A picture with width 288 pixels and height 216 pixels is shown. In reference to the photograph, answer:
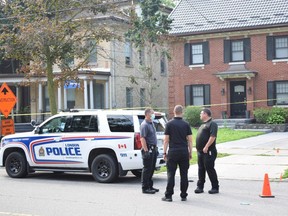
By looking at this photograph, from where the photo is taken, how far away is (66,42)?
19141 millimetres

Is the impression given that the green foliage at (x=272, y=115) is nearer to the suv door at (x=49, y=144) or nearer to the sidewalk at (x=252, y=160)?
the sidewalk at (x=252, y=160)

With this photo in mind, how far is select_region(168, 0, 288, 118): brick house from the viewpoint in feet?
102

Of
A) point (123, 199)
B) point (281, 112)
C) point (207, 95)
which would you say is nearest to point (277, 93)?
point (281, 112)

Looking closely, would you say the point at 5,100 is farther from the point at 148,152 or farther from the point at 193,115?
the point at 193,115

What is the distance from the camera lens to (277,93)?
102ft

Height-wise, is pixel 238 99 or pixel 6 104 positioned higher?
pixel 238 99

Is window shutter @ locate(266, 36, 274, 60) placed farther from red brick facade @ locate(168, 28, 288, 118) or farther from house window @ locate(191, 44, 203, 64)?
house window @ locate(191, 44, 203, 64)

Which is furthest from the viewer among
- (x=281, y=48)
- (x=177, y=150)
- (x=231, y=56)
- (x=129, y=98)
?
(x=129, y=98)

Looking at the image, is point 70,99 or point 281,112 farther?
point 70,99

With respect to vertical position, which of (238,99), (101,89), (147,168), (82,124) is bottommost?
(147,168)

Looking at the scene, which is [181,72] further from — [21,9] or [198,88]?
[21,9]

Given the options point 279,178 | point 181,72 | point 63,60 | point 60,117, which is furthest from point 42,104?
point 279,178

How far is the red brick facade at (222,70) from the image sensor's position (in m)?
31.2

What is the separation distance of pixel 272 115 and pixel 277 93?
2058 millimetres
